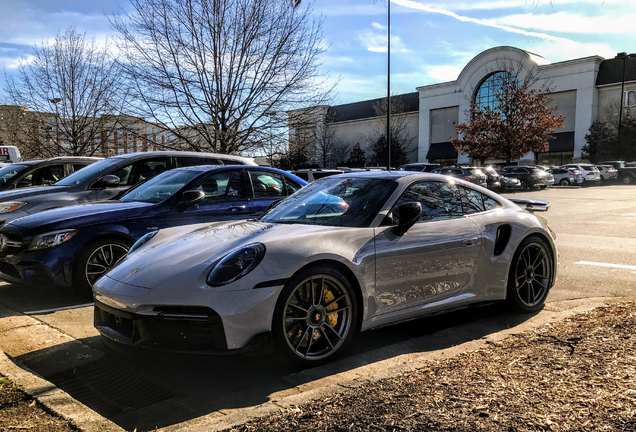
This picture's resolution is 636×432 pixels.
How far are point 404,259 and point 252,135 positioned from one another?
15.3m

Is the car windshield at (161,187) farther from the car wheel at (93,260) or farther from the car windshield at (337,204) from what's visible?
the car windshield at (337,204)

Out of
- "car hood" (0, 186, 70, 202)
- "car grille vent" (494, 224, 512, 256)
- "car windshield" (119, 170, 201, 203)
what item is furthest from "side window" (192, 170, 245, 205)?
"car grille vent" (494, 224, 512, 256)

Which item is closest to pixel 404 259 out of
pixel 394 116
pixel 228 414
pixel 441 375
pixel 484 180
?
pixel 441 375

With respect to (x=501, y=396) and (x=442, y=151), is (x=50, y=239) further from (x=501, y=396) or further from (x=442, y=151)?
(x=442, y=151)

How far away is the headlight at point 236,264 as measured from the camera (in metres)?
3.37

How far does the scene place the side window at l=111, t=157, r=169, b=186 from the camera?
7926 mm

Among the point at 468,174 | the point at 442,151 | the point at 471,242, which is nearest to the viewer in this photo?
the point at 471,242

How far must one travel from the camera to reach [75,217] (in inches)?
217

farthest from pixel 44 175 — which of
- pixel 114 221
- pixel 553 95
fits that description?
pixel 553 95

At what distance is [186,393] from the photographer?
328 cm

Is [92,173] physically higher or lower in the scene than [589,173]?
higher

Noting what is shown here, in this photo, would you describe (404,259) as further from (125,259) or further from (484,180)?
(484,180)

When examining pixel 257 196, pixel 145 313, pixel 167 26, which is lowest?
pixel 145 313

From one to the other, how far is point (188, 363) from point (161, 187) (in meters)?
3.35
